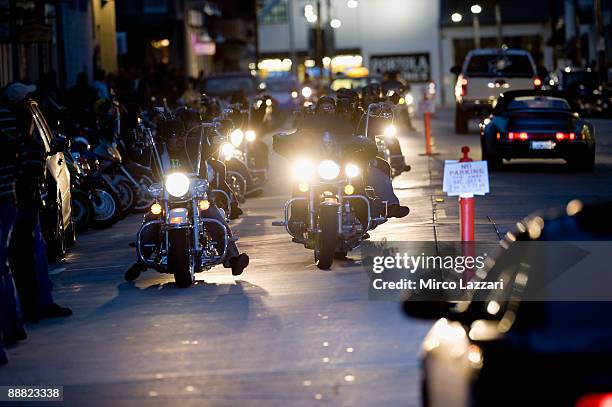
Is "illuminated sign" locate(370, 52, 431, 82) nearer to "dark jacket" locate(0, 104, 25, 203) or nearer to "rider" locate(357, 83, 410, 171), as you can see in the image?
"rider" locate(357, 83, 410, 171)

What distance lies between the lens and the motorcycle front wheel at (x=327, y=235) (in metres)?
13.5

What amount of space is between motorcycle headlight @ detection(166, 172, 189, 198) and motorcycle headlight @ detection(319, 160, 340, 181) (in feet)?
5.04

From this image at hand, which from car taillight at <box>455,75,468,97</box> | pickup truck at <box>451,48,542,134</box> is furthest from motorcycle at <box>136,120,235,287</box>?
car taillight at <box>455,75,468,97</box>

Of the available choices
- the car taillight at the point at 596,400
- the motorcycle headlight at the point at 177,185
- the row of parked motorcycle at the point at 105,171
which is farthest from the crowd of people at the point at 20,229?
the car taillight at the point at 596,400

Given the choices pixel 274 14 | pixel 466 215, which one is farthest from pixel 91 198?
pixel 274 14

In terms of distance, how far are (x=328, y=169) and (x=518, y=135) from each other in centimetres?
1112

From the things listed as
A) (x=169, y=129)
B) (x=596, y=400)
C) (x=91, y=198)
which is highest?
(x=169, y=129)

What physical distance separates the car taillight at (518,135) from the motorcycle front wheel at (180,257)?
12522mm

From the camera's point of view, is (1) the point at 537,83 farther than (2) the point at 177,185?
Yes

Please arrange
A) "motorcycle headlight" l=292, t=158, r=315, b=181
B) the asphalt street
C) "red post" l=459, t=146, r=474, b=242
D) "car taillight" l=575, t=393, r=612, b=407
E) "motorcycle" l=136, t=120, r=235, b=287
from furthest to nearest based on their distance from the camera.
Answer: "motorcycle headlight" l=292, t=158, r=315, b=181, "motorcycle" l=136, t=120, r=235, b=287, "red post" l=459, t=146, r=474, b=242, the asphalt street, "car taillight" l=575, t=393, r=612, b=407

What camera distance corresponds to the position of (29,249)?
11.1 metres

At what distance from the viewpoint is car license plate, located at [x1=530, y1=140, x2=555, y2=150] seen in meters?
24.2

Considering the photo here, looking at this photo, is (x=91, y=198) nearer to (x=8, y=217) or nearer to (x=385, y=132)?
(x=385, y=132)

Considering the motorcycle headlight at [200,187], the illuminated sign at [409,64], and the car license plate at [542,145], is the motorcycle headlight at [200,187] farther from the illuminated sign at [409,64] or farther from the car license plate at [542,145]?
the illuminated sign at [409,64]
